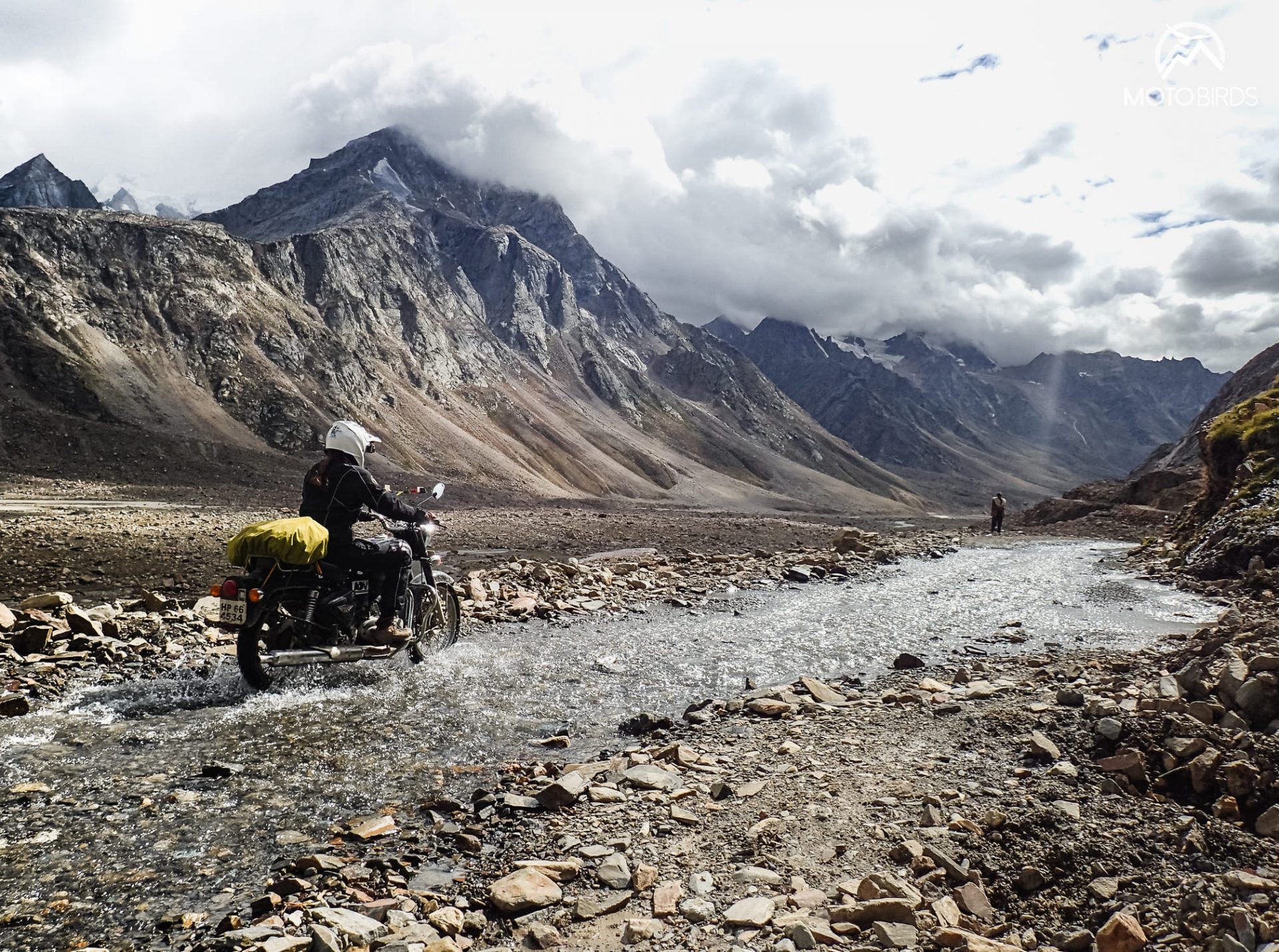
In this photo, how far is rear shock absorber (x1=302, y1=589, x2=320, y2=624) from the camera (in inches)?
344

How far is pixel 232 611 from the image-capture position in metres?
8.02

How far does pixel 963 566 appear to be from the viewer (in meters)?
28.0

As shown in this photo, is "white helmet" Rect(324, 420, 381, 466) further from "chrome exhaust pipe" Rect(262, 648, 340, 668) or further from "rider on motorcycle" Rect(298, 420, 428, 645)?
"chrome exhaust pipe" Rect(262, 648, 340, 668)

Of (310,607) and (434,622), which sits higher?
(310,607)

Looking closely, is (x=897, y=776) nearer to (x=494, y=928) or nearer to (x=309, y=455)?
(x=494, y=928)

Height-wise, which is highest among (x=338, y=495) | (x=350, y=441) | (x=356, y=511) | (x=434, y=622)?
(x=350, y=441)

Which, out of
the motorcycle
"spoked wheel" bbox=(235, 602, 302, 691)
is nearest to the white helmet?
the motorcycle

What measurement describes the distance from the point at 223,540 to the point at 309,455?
57882 mm

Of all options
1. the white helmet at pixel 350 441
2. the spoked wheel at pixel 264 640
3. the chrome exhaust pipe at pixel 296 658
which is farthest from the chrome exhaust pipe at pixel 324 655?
the white helmet at pixel 350 441

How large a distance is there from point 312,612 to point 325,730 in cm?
184

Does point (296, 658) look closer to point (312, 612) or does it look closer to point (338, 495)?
point (312, 612)

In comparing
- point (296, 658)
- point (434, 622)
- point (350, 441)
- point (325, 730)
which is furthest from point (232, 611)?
point (434, 622)

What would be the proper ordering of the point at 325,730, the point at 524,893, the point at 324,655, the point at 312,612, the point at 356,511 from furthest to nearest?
the point at 356,511 → the point at 312,612 → the point at 324,655 → the point at 325,730 → the point at 524,893

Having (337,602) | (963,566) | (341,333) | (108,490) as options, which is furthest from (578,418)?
(337,602)
